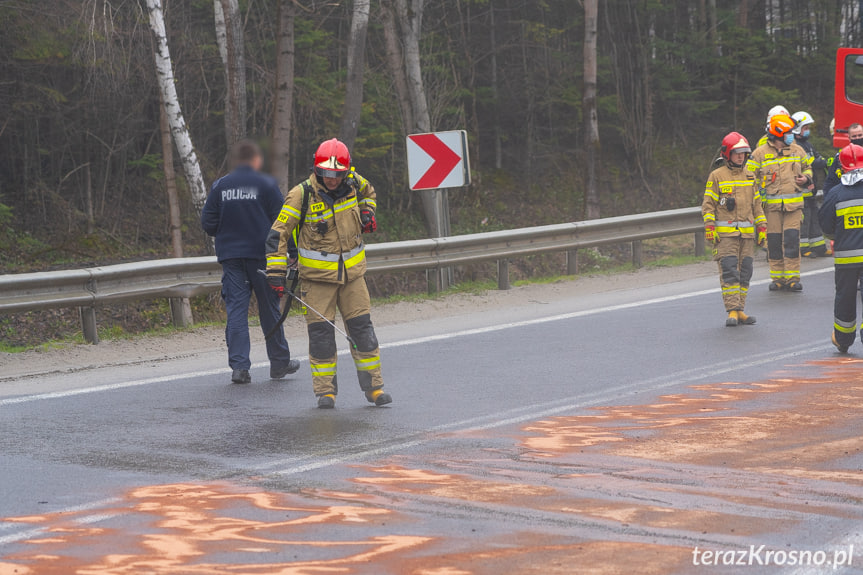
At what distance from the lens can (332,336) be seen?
Answer: 845 centimetres

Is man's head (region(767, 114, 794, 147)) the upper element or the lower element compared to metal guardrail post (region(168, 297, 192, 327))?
upper

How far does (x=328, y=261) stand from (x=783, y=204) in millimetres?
7908

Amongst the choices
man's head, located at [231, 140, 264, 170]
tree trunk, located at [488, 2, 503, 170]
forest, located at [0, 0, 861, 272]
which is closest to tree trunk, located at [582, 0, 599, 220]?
forest, located at [0, 0, 861, 272]

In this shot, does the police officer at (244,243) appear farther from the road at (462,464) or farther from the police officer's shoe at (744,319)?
the police officer's shoe at (744,319)

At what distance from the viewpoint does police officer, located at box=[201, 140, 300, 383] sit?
377 inches

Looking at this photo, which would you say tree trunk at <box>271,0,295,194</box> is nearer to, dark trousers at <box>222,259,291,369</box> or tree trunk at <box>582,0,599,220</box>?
dark trousers at <box>222,259,291,369</box>

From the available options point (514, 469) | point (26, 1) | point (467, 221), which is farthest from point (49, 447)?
point (467, 221)

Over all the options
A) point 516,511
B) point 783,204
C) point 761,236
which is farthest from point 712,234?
point 516,511

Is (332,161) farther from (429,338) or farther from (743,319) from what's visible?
(743,319)

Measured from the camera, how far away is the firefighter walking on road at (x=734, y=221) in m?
11.7

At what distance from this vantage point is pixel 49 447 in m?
7.09

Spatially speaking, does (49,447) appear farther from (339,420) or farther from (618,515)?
(618,515)

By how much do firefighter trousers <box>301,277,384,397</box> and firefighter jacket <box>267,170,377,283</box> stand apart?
4.3 inches

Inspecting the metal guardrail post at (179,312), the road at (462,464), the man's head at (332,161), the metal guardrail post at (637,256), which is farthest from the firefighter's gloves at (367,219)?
the metal guardrail post at (637,256)
